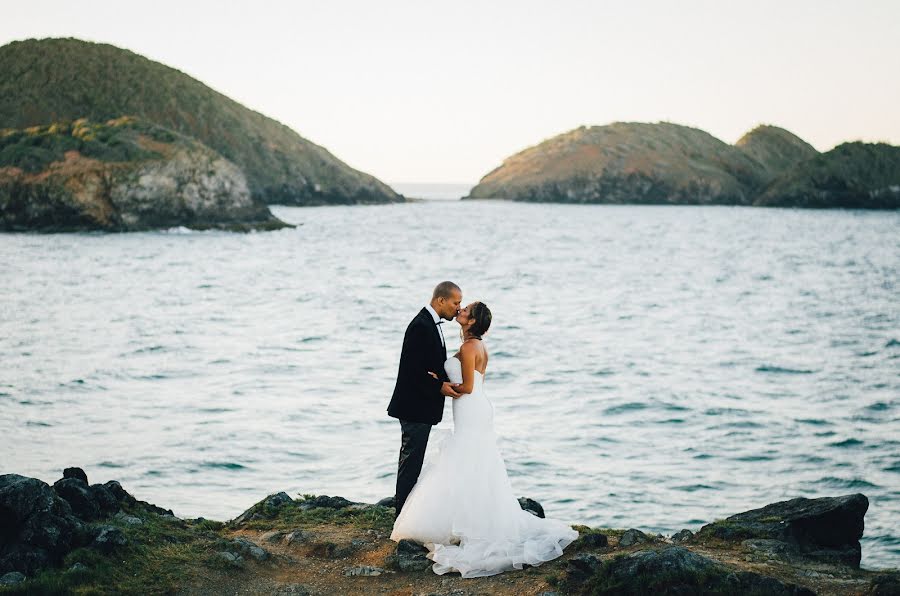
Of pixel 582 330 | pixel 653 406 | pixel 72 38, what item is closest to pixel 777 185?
pixel 72 38

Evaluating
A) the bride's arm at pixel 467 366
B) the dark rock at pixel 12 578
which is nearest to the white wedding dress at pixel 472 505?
the bride's arm at pixel 467 366

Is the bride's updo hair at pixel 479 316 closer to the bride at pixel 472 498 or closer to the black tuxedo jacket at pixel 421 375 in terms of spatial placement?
the bride at pixel 472 498

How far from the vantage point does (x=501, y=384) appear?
851 inches

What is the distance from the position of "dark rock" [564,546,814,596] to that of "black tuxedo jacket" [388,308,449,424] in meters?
1.95

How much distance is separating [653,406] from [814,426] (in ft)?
11.2

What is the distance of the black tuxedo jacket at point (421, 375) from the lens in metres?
7.84

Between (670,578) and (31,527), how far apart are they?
5.27 meters

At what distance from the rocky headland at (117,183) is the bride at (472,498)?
71.8m

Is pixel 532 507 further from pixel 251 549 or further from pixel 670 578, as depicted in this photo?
pixel 251 549

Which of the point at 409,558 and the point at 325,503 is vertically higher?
the point at 409,558

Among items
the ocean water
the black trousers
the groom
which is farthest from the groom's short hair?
the ocean water

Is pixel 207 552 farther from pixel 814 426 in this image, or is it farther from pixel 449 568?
pixel 814 426

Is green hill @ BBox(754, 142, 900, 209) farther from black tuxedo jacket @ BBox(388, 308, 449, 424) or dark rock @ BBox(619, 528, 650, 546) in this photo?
black tuxedo jacket @ BBox(388, 308, 449, 424)

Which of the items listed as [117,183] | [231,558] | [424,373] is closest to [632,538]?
[424,373]
